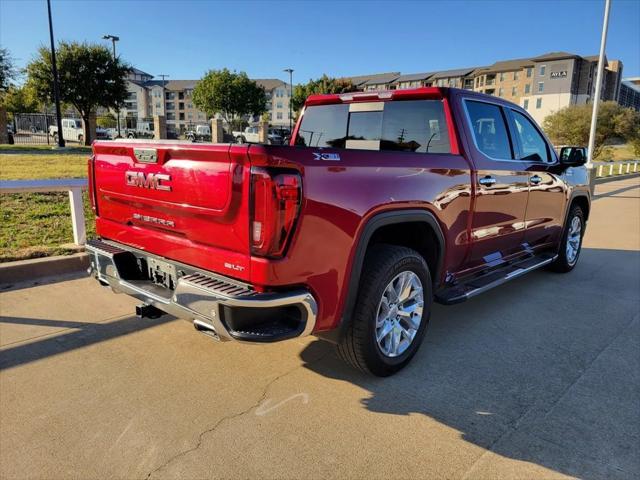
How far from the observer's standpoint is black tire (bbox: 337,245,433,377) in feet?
10.0

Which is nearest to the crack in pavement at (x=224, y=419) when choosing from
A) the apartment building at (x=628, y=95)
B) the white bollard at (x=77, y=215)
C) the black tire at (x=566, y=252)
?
the white bollard at (x=77, y=215)

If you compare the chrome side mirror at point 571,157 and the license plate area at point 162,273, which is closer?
the license plate area at point 162,273

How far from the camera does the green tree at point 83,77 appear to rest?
104ft

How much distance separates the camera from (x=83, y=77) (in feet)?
107

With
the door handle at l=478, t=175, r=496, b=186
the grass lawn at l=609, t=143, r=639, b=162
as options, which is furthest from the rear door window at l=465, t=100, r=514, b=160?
the grass lawn at l=609, t=143, r=639, b=162

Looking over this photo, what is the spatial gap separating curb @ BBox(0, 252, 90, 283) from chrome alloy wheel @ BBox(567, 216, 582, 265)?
5797 millimetres

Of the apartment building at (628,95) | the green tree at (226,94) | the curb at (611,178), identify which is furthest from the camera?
the apartment building at (628,95)

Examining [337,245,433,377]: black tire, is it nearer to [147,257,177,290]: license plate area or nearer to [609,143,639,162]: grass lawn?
[147,257,177,290]: license plate area

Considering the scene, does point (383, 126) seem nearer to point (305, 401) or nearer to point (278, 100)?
point (305, 401)

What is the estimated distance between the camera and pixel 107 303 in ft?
15.3

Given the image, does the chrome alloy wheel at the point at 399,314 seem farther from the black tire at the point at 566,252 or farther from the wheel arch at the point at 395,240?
the black tire at the point at 566,252

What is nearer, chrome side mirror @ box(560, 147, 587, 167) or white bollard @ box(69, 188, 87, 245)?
chrome side mirror @ box(560, 147, 587, 167)

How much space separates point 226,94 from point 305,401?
65.2 meters

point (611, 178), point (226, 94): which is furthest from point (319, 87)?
point (611, 178)
